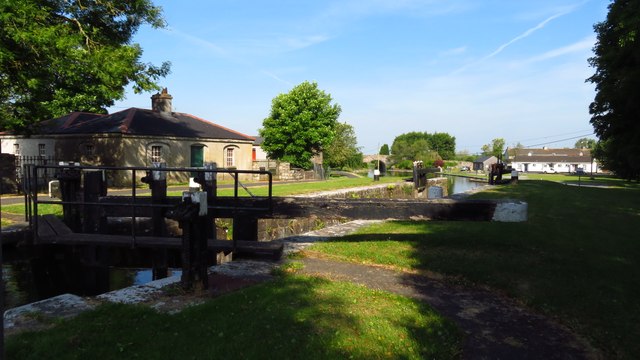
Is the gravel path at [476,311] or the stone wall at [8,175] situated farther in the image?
the stone wall at [8,175]

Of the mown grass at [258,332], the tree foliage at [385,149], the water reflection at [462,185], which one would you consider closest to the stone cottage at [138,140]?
the water reflection at [462,185]

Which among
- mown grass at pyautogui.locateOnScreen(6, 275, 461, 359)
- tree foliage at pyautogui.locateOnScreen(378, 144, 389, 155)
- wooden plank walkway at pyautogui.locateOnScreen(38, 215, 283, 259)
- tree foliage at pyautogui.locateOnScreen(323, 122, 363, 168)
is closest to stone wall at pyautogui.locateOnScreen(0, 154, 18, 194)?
wooden plank walkway at pyautogui.locateOnScreen(38, 215, 283, 259)

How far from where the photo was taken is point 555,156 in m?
106

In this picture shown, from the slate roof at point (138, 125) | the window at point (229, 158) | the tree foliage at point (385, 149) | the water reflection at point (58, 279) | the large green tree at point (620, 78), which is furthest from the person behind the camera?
the tree foliage at point (385, 149)

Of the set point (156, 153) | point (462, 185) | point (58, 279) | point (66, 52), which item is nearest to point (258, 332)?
point (58, 279)

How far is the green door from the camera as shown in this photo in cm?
2847

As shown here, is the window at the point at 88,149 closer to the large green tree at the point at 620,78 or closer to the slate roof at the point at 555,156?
the large green tree at the point at 620,78

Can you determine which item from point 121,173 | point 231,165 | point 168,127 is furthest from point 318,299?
point 231,165

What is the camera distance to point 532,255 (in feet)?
23.7

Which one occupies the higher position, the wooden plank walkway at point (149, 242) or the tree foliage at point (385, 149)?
the tree foliage at point (385, 149)

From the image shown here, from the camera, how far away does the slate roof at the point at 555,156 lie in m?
103

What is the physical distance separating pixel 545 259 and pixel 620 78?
669 inches

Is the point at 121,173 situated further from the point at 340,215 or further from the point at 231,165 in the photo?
the point at 340,215

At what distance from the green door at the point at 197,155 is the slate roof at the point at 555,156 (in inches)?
3894
